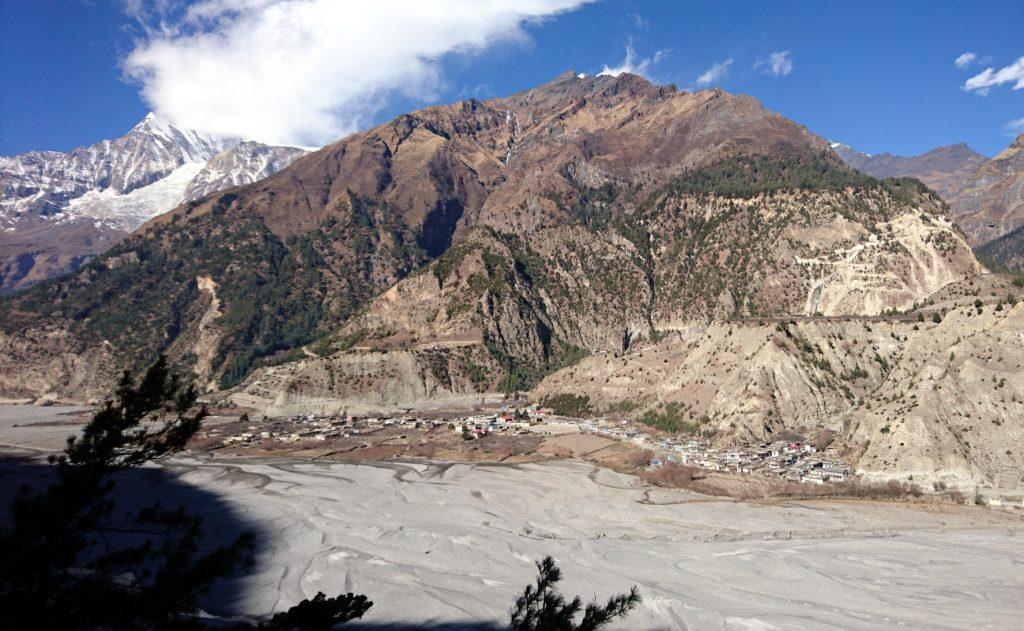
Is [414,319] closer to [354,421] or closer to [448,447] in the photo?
[354,421]

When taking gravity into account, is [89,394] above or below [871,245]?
below

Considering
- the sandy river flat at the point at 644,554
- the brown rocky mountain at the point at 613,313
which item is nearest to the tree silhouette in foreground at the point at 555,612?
the sandy river flat at the point at 644,554

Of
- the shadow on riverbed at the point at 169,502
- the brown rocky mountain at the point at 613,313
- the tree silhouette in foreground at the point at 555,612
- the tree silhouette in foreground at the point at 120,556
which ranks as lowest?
the shadow on riverbed at the point at 169,502

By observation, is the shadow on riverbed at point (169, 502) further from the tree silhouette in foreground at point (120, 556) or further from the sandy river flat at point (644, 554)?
the tree silhouette in foreground at point (120, 556)

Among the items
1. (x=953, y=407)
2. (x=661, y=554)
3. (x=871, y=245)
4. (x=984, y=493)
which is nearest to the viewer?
(x=661, y=554)

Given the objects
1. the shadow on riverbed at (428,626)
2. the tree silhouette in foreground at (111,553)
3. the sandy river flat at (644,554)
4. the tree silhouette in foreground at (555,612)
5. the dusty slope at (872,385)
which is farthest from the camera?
the dusty slope at (872,385)

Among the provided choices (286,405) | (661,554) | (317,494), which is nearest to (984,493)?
(661,554)
